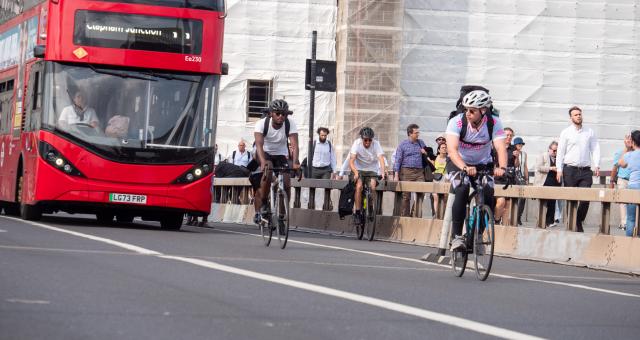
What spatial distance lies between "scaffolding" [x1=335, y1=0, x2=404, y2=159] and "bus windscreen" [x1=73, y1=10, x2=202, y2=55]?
29459 millimetres

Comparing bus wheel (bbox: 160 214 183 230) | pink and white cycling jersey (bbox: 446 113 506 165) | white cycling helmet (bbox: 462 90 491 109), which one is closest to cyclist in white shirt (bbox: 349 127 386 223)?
bus wheel (bbox: 160 214 183 230)

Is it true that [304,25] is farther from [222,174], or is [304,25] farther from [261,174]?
[261,174]

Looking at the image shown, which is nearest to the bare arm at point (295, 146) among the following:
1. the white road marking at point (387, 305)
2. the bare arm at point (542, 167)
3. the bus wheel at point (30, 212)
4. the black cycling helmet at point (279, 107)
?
the black cycling helmet at point (279, 107)

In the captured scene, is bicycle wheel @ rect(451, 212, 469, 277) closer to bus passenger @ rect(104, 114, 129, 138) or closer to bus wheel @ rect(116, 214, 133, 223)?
bus passenger @ rect(104, 114, 129, 138)

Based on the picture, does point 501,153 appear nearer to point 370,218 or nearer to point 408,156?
point 370,218

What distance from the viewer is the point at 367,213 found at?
22.5 m

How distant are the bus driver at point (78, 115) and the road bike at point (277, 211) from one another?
401 cm

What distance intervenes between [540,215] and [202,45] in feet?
17.7

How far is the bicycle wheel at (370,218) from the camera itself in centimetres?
2228

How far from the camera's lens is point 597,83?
5319 centimetres

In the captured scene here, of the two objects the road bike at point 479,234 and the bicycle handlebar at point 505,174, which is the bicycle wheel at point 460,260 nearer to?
the road bike at point 479,234

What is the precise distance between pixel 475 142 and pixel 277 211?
3953 millimetres

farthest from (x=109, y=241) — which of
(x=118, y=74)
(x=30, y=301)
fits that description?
(x=30, y=301)

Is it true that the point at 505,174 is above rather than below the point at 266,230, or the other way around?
above
